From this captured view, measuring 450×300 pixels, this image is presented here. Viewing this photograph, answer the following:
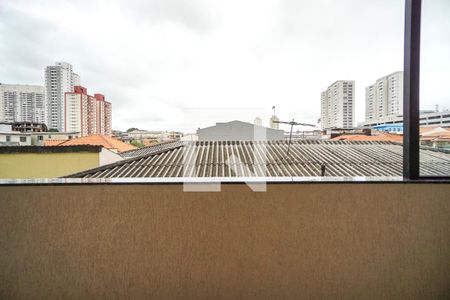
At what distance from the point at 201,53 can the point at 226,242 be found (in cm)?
210

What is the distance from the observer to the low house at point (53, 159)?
263 cm

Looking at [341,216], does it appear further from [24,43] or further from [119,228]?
[24,43]

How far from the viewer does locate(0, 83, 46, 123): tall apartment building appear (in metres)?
1.67

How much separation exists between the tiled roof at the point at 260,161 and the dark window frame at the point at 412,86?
2.66 m

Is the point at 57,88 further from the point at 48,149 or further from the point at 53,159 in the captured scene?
the point at 53,159

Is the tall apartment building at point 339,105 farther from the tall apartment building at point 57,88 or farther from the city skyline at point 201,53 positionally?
the tall apartment building at point 57,88

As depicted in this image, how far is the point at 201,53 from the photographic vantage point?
247 cm

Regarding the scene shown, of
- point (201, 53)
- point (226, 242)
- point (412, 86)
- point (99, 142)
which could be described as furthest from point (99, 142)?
point (412, 86)

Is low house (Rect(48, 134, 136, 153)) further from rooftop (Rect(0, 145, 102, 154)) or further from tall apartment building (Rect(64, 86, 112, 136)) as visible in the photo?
tall apartment building (Rect(64, 86, 112, 136))

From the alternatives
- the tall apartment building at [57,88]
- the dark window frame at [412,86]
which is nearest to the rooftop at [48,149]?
the tall apartment building at [57,88]

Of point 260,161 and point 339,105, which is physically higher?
point 339,105

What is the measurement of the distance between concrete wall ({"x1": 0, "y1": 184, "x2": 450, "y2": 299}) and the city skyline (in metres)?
1.06

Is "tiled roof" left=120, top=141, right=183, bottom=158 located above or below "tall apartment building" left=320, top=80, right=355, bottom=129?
below

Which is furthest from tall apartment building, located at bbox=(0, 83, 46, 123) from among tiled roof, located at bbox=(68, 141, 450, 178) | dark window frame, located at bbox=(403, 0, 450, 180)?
dark window frame, located at bbox=(403, 0, 450, 180)
